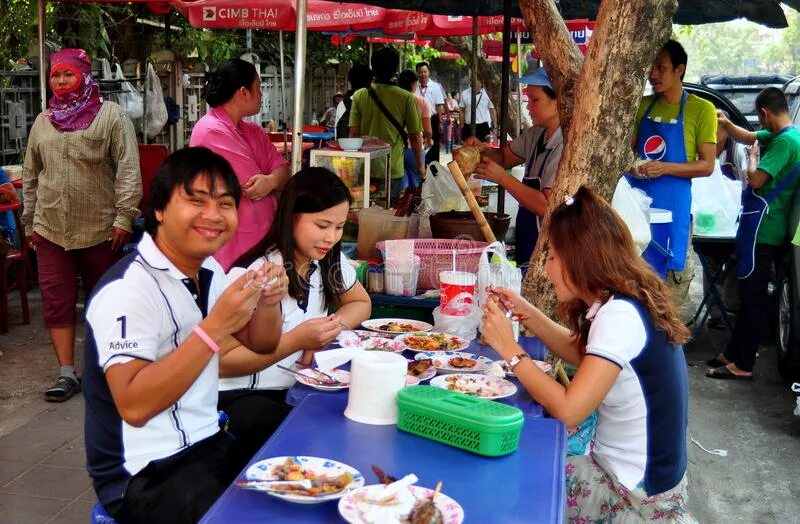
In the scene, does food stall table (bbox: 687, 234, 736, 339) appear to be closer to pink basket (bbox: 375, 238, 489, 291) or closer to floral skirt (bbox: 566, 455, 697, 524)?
pink basket (bbox: 375, 238, 489, 291)

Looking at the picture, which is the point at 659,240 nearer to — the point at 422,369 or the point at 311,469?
the point at 422,369

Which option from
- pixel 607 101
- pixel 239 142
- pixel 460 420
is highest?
pixel 607 101

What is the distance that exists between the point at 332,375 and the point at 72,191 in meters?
3.26

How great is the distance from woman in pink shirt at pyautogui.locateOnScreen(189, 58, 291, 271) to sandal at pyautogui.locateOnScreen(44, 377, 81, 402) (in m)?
1.44

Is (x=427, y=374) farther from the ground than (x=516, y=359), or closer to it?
closer to it

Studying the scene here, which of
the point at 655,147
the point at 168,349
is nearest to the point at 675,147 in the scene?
the point at 655,147

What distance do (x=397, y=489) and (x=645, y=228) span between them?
3065 mm

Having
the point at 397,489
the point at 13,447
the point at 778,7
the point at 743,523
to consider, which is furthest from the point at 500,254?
the point at 778,7

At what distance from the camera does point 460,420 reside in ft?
7.53

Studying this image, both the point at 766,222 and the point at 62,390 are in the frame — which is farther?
the point at 766,222

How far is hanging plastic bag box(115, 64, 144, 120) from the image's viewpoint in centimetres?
1059

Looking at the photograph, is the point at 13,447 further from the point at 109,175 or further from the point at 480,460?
the point at 480,460

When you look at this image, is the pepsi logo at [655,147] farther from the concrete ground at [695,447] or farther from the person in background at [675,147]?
the concrete ground at [695,447]

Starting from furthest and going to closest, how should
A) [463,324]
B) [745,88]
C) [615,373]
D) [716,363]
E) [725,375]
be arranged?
[745,88], [716,363], [725,375], [463,324], [615,373]
